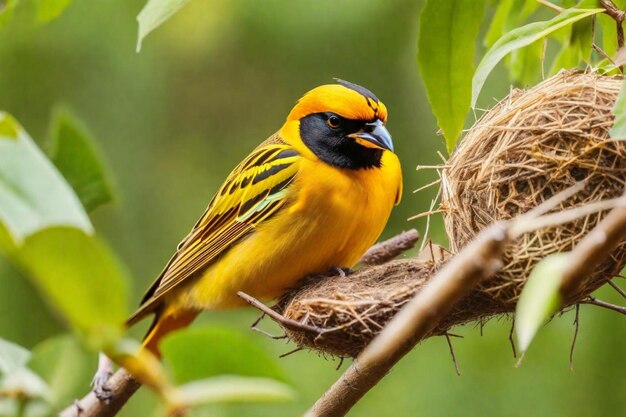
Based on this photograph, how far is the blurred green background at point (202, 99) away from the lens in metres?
4.85

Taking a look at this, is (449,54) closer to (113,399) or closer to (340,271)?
(340,271)

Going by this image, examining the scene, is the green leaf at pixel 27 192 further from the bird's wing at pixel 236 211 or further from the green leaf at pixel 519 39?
the bird's wing at pixel 236 211

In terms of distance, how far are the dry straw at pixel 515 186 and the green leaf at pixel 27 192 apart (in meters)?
1.40

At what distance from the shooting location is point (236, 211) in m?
3.08

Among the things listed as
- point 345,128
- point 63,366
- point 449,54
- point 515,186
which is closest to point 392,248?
point 345,128

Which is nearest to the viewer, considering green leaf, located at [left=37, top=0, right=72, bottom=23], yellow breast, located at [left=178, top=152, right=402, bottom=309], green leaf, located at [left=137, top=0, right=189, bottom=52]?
green leaf, located at [left=137, top=0, right=189, bottom=52]

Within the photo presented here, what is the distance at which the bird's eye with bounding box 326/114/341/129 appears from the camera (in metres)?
3.02

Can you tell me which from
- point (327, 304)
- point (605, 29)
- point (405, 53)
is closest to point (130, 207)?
point (405, 53)

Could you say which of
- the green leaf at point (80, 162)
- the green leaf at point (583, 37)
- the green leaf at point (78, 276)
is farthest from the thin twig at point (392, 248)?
the green leaf at point (78, 276)

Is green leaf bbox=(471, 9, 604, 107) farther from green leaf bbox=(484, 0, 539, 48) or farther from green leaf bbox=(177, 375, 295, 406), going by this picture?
green leaf bbox=(177, 375, 295, 406)

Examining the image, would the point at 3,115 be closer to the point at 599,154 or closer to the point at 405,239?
the point at 599,154

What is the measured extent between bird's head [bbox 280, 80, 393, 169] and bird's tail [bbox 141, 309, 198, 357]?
71cm

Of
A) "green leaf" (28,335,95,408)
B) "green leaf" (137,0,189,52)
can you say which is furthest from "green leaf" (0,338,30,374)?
"green leaf" (137,0,189,52)

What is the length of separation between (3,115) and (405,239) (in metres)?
2.82
